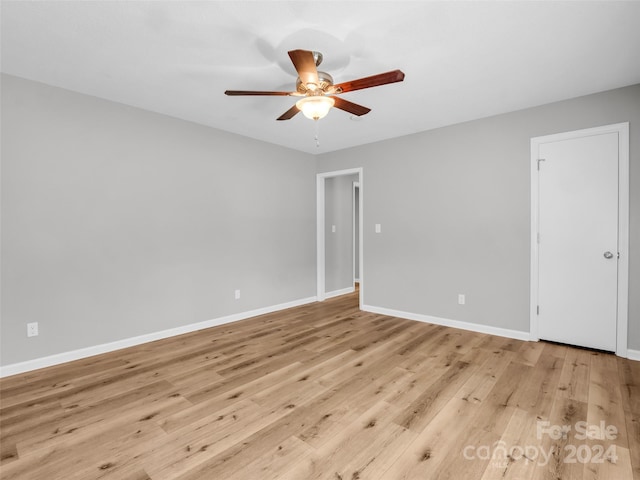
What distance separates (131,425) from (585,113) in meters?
4.59

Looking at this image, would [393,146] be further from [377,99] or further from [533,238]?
[533,238]

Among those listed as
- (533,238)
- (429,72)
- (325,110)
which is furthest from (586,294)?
(325,110)

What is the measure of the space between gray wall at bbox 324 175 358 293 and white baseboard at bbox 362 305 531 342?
44.4 inches

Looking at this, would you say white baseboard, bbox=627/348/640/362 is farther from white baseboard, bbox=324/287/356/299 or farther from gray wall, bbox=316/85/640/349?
white baseboard, bbox=324/287/356/299

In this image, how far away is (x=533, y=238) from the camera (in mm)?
3291

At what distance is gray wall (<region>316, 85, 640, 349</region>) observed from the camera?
303cm

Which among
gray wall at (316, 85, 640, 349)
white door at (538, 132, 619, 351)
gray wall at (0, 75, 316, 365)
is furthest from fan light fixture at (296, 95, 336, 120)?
white door at (538, 132, 619, 351)

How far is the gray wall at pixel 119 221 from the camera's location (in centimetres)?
262

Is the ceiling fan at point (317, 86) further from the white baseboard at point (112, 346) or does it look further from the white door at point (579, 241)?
the white baseboard at point (112, 346)

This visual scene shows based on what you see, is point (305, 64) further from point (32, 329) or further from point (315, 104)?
point (32, 329)

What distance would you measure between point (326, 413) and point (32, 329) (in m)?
2.63

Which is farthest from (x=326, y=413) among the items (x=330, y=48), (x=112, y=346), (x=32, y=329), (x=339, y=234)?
(x=339, y=234)

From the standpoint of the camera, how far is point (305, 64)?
6.15 feet

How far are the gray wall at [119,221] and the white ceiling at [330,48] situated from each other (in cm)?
37
